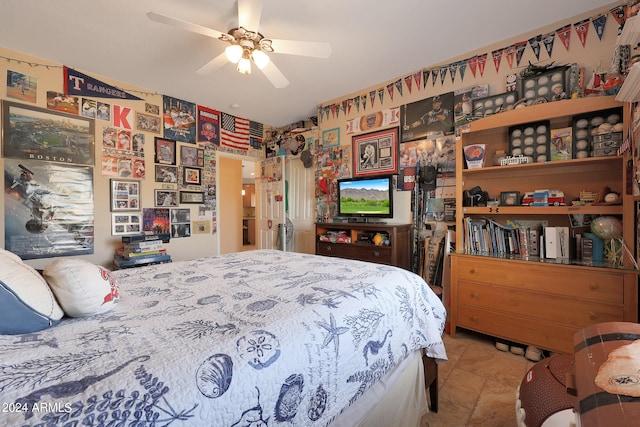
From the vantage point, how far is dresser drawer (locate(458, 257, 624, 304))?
1.71m

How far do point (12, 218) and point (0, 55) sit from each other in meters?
1.49

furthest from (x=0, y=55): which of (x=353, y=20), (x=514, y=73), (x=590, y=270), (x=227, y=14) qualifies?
(x=590, y=270)

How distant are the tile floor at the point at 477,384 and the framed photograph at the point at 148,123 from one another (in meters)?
3.92

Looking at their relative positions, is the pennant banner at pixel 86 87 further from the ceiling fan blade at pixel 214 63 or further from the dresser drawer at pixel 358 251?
the dresser drawer at pixel 358 251

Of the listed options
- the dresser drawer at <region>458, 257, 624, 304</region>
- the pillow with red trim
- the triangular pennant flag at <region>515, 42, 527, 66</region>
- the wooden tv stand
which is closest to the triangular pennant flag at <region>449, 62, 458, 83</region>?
the triangular pennant flag at <region>515, 42, 527, 66</region>

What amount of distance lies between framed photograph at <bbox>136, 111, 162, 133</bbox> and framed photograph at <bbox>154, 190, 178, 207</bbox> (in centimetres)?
78

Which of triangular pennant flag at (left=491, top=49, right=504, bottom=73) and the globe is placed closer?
the globe

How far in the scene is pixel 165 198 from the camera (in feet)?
11.0

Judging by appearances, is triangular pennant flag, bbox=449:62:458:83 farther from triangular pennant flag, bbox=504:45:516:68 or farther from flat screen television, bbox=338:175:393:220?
flat screen television, bbox=338:175:393:220

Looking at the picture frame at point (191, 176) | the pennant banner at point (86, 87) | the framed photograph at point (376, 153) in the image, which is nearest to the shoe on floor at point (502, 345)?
the framed photograph at point (376, 153)

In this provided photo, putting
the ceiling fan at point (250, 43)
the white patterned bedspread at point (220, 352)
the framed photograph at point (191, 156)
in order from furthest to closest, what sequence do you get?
1. the framed photograph at point (191, 156)
2. the ceiling fan at point (250, 43)
3. the white patterned bedspread at point (220, 352)

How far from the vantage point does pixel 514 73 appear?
2352mm

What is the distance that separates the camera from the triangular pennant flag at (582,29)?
2.05m

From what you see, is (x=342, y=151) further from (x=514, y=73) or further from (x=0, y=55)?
(x=0, y=55)
